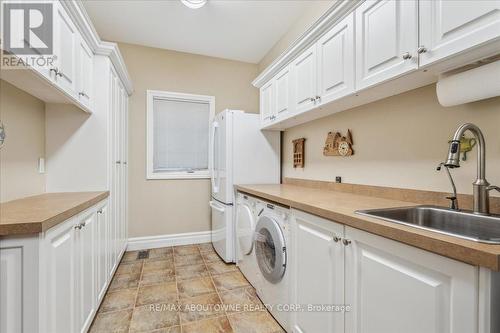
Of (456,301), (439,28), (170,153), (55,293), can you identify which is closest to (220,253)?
(170,153)

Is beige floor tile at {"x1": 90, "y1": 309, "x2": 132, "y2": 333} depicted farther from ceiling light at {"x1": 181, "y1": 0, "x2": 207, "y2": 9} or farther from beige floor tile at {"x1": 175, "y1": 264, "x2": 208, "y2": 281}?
ceiling light at {"x1": 181, "y1": 0, "x2": 207, "y2": 9}

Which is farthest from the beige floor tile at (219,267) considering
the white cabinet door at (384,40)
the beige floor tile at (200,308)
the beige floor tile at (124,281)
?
the white cabinet door at (384,40)

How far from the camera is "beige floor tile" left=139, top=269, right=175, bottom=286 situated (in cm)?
238

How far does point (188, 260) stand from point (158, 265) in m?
0.34

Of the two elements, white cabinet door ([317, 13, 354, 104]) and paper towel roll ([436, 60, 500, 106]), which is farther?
white cabinet door ([317, 13, 354, 104])

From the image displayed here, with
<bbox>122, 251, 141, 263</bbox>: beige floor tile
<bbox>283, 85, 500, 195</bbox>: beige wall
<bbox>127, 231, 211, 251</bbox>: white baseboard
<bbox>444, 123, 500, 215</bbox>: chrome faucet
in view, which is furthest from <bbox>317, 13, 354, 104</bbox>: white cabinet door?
<bbox>122, 251, 141, 263</bbox>: beige floor tile

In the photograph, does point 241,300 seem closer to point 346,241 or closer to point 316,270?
point 316,270

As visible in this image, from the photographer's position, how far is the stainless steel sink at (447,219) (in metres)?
1.04

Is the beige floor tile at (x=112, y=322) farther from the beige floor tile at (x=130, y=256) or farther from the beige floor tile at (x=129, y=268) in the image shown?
the beige floor tile at (x=130, y=256)

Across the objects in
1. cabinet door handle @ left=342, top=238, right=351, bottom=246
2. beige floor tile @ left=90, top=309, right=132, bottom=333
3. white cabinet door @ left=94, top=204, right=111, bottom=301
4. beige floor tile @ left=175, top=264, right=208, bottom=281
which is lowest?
beige floor tile @ left=90, top=309, right=132, bottom=333

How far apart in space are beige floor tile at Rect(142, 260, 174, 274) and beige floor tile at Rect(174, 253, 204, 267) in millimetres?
76

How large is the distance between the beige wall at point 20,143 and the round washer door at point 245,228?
1690 millimetres

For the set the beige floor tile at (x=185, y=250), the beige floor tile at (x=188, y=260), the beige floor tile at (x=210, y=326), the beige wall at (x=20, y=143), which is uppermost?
the beige wall at (x=20, y=143)

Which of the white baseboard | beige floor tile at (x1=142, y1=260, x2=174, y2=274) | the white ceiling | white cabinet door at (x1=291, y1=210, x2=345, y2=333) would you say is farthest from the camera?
the white baseboard
